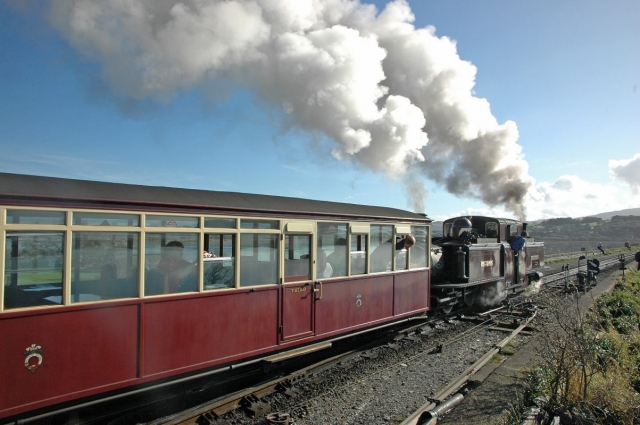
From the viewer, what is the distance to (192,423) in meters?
5.26

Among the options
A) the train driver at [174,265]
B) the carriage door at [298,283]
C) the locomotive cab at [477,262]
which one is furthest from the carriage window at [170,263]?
the locomotive cab at [477,262]

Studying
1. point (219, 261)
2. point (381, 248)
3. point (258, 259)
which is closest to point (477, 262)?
point (381, 248)

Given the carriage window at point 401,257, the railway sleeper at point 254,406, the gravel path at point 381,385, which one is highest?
the carriage window at point 401,257

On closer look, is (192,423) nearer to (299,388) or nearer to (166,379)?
(166,379)

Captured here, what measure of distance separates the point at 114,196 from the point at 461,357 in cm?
712

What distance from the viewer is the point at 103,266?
4859 millimetres

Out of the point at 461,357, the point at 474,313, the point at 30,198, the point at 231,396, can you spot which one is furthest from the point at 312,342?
the point at 474,313

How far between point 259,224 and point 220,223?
703 mm

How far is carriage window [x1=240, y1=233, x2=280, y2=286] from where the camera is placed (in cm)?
623

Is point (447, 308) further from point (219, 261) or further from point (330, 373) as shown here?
point (219, 261)

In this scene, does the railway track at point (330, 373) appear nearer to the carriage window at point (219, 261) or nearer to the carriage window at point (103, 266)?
the carriage window at point (219, 261)

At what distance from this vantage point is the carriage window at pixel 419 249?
9.83 metres

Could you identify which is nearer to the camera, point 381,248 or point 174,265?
point 174,265

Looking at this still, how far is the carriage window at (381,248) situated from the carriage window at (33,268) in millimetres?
5697
